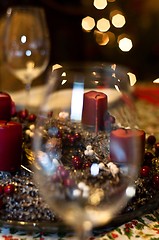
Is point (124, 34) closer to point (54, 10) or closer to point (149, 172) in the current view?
point (54, 10)

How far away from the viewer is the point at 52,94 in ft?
1.85

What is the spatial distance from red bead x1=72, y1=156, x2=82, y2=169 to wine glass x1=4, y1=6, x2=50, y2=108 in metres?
0.49

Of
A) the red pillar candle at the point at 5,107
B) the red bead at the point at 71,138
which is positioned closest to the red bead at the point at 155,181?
the red bead at the point at 71,138

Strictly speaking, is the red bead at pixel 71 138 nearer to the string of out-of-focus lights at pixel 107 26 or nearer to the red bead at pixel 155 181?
the red bead at pixel 155 181

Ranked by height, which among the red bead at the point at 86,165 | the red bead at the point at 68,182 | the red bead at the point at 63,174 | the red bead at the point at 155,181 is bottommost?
the red bead at the point at 155,181

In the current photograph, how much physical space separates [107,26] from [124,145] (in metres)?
2.22

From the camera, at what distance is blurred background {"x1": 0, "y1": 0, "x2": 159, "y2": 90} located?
2.83m

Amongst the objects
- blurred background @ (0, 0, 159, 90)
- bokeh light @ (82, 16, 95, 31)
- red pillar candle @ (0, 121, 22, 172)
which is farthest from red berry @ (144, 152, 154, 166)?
bokeh light @ (82, 16, 95, 31)

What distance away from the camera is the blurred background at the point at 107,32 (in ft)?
9.30

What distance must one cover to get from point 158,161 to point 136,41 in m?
2.34

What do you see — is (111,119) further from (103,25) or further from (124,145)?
(103,25)

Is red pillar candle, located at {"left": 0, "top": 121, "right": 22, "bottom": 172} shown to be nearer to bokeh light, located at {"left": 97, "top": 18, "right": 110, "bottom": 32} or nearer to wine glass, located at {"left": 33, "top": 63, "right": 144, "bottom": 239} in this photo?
wine glass, located at {"left": 33, "top": 63, "right": 144, "bottom": 239}

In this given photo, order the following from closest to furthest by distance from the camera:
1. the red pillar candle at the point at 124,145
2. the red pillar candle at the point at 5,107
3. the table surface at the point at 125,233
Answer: the red pillar candle at the point at 124,145
the table surface at the point at 125,233
the red pillar candle at the point at 5,107

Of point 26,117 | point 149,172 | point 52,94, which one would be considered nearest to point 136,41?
point 26,117
